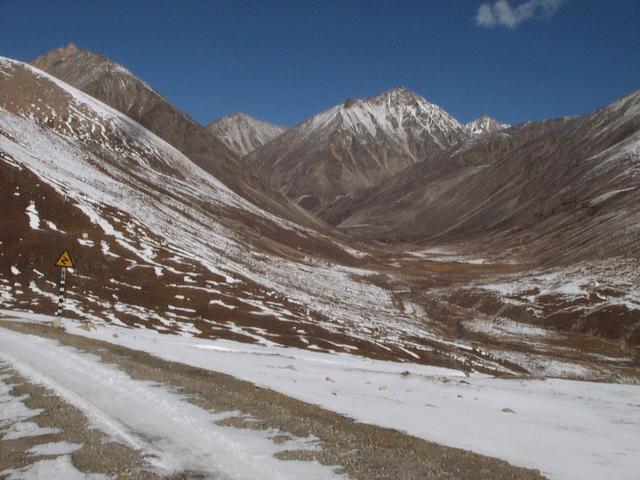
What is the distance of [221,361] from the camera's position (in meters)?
26.8

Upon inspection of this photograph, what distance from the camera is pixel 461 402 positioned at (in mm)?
22438

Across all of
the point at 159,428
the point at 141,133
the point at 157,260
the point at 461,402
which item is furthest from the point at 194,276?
the point at 141,133

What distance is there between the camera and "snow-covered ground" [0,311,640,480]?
14.3m

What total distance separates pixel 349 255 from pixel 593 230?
57.7 m

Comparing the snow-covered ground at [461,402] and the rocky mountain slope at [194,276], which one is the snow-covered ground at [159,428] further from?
the rocky mountain slope at [194,276]

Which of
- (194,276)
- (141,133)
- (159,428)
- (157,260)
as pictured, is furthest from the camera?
(141,133)

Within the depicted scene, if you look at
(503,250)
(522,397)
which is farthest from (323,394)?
(503,250)

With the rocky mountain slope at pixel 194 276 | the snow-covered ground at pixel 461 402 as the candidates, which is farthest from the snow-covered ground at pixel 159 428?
A: the rocky mountain slope at pixel 194 276

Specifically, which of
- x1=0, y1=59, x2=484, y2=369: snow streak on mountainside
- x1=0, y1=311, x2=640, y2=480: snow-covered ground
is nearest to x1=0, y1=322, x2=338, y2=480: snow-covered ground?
x1=0, y1=311, x2=640, y2=480: snow-covered ground

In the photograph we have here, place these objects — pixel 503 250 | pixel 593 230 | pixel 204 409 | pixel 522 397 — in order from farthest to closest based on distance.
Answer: pixel 503 250
pixel 593 230
pixel 522 397
pixel 204 409

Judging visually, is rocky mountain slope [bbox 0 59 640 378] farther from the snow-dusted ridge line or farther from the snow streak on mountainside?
the snow-dusted ridge line

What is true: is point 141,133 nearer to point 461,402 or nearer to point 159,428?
point 461,402

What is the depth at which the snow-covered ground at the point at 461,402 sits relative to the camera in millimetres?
14320

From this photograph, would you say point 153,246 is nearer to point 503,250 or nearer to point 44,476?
point 44,476
